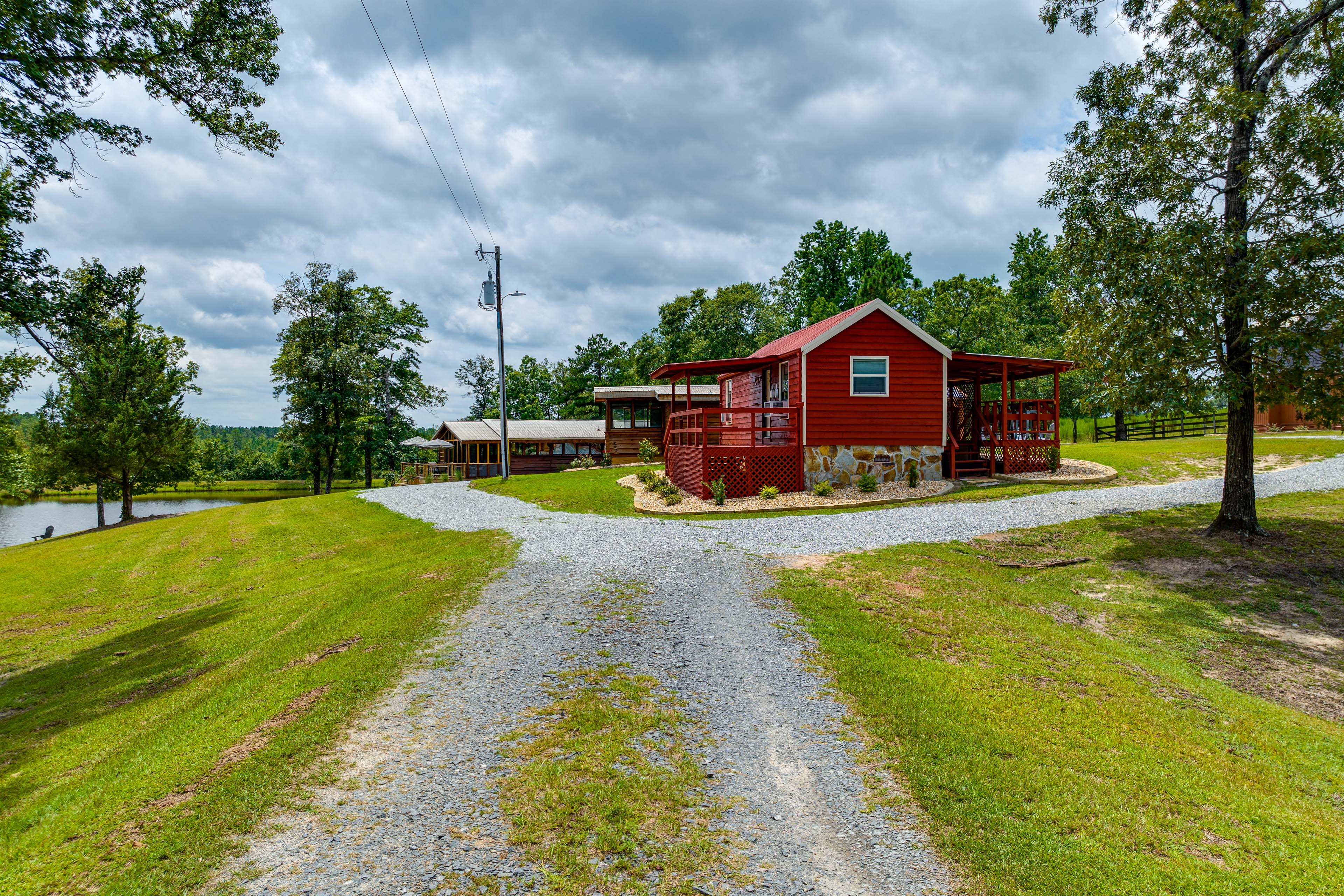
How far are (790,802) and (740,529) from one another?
874 cm

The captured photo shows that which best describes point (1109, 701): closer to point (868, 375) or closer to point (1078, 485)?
point (868, 375)

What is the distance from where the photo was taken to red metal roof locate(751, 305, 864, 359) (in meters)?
17.4

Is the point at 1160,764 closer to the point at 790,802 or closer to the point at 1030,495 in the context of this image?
the point at 790,802

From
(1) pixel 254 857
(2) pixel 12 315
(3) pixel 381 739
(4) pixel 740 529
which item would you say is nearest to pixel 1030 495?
(4) pixel 740 529

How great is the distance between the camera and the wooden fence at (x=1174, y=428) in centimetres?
3272

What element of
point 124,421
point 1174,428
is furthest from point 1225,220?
point 124,421

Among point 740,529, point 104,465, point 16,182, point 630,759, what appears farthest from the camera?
point 104,465

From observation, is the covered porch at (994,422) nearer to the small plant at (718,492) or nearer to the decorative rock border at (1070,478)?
the decorative rock border at (1070,478)

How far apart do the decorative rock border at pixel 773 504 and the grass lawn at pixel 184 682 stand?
4706 mm

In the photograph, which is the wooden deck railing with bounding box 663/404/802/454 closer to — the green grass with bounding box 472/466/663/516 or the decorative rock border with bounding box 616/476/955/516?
the decorative rock border with bounding box 616/476/955/516

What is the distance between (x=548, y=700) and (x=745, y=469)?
12.3 meters

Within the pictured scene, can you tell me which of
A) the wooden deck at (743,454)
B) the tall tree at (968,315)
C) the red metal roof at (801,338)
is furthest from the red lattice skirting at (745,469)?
the tall tree at (968,315)

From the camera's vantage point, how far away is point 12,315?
784 centimetres

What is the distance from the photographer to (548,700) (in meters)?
4.99
